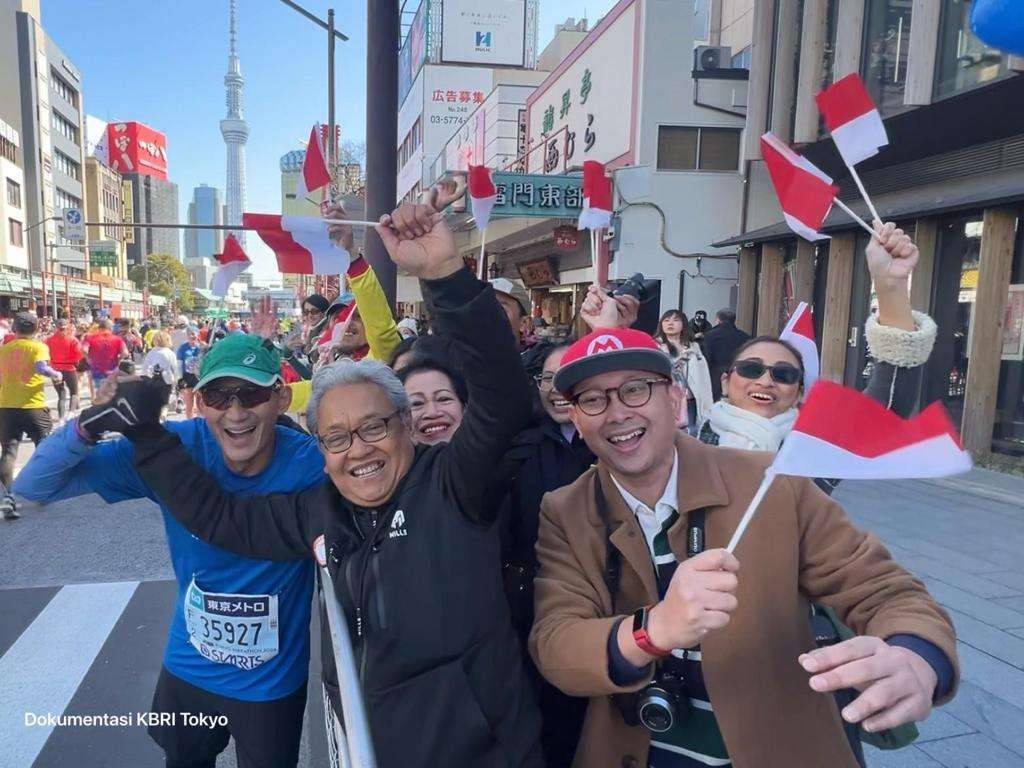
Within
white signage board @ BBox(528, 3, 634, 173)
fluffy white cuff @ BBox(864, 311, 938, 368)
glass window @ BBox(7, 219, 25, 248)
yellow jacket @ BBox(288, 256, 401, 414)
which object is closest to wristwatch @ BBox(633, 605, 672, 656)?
fluffy white cuff @ BBox(864, 311, 938, 368)

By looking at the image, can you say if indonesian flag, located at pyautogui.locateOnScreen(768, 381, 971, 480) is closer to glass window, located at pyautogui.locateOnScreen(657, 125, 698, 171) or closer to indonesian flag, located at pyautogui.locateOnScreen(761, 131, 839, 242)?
indonesian flag, located at pyautogui.locateOnScreen(761, 131, 839, 242)

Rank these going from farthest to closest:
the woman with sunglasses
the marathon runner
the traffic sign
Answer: the traffic sign
the marathon runner
the woman with sunglasses

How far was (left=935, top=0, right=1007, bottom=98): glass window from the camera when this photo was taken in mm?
8406

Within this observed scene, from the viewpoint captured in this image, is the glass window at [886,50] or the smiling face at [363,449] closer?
the smiling face at [363,449]

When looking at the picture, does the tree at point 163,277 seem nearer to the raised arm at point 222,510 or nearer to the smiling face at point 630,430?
the raised arm at point 222,510

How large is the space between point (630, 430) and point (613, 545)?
28 centimetres

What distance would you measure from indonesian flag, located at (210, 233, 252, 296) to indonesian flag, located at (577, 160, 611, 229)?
2.41 metres

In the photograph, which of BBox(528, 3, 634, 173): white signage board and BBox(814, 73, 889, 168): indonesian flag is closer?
BBox(814, 73, 889, 168): indonesian flag

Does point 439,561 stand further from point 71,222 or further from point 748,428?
point 71,222

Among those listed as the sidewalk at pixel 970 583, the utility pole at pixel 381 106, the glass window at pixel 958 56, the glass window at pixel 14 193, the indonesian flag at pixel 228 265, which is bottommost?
the sidewalk at pixel 970 583

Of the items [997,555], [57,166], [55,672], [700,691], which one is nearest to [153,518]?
[55,672]

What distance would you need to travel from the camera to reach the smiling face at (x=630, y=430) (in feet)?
5.52

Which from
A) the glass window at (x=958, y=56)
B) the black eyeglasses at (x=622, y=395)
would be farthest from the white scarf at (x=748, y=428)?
the glass window at (x=958, y=56)

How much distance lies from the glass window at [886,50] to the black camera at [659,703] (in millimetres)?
10921
